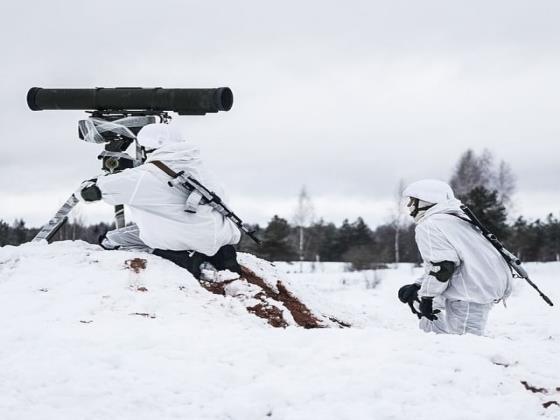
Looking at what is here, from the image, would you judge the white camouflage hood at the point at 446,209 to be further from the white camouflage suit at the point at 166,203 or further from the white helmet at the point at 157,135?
the white helmet at the point at 157,135

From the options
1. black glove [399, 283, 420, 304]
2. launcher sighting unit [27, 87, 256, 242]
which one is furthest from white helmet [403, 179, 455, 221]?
launcher sighting unit [27, 87, 256, 242]

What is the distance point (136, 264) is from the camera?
4.94m

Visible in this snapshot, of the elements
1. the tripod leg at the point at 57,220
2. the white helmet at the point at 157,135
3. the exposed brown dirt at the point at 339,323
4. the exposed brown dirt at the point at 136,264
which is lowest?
the exposed brown dirt at the point at 339,323

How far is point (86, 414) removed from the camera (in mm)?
3105

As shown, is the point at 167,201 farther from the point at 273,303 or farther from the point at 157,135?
the point at 273,303

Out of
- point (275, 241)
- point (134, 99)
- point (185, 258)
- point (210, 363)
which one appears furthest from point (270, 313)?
point (275, 241)

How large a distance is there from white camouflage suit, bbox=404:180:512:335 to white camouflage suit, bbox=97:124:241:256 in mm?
1669

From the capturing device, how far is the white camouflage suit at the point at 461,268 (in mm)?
5164

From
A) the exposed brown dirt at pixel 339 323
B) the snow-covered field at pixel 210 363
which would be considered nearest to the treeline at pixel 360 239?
the exposed brown dirt at pixel 339 323

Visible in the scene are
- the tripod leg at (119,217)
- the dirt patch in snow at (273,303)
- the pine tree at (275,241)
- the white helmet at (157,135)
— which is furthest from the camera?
the pine tree at (275,241)

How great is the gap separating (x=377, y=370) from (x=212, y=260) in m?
2.26

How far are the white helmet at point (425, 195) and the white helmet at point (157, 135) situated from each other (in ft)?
6.73

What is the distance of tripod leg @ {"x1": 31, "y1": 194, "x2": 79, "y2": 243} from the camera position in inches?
219

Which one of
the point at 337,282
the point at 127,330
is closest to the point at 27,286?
the point at 127,330
